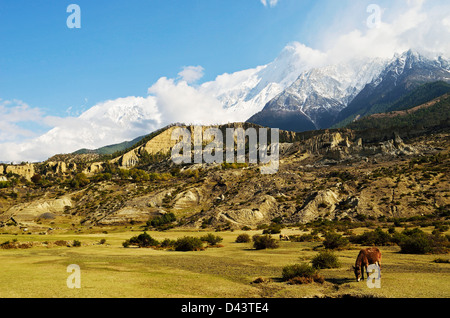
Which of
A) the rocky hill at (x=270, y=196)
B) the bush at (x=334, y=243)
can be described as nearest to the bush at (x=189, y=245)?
the bush at (x=334, y=243)

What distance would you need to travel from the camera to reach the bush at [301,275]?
12008 mm

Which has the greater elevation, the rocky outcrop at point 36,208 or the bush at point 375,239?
the bush at point 375,239

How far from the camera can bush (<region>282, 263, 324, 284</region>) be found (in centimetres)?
1201

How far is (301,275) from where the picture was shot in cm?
1260

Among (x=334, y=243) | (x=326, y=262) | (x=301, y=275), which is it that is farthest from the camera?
(x=334, y=243)

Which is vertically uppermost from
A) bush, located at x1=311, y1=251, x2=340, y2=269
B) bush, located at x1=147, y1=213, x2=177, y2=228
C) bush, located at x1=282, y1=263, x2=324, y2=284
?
bush, located at x1=282, y1=263, x2=324, y2=284

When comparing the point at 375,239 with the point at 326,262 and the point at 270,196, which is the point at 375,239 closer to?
the point at 326,262

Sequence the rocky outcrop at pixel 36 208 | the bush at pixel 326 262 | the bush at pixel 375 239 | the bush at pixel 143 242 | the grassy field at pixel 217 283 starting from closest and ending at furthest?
the grassy field at pixel 217 283 < the bush at pixel 326 262 < the bush at pixel 375 239 < the bush at pixel 143 242 < the rocky outcrop at pixel 36 208

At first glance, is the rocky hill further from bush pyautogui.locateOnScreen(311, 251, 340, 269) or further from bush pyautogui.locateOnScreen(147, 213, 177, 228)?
bush pyautogui.locateOnScreen(311, 251, 340, 269)

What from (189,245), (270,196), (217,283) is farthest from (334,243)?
(270,196)

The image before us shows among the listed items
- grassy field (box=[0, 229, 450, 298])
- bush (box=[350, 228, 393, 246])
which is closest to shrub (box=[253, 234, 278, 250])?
bush (box=[350, 228, 393, 246])

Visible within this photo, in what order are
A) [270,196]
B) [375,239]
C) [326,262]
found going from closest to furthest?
[326,262], [375,239], [270,196]

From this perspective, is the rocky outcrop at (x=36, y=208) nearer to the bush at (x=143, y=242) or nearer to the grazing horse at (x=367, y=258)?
the bush at (x=143, y=242)
